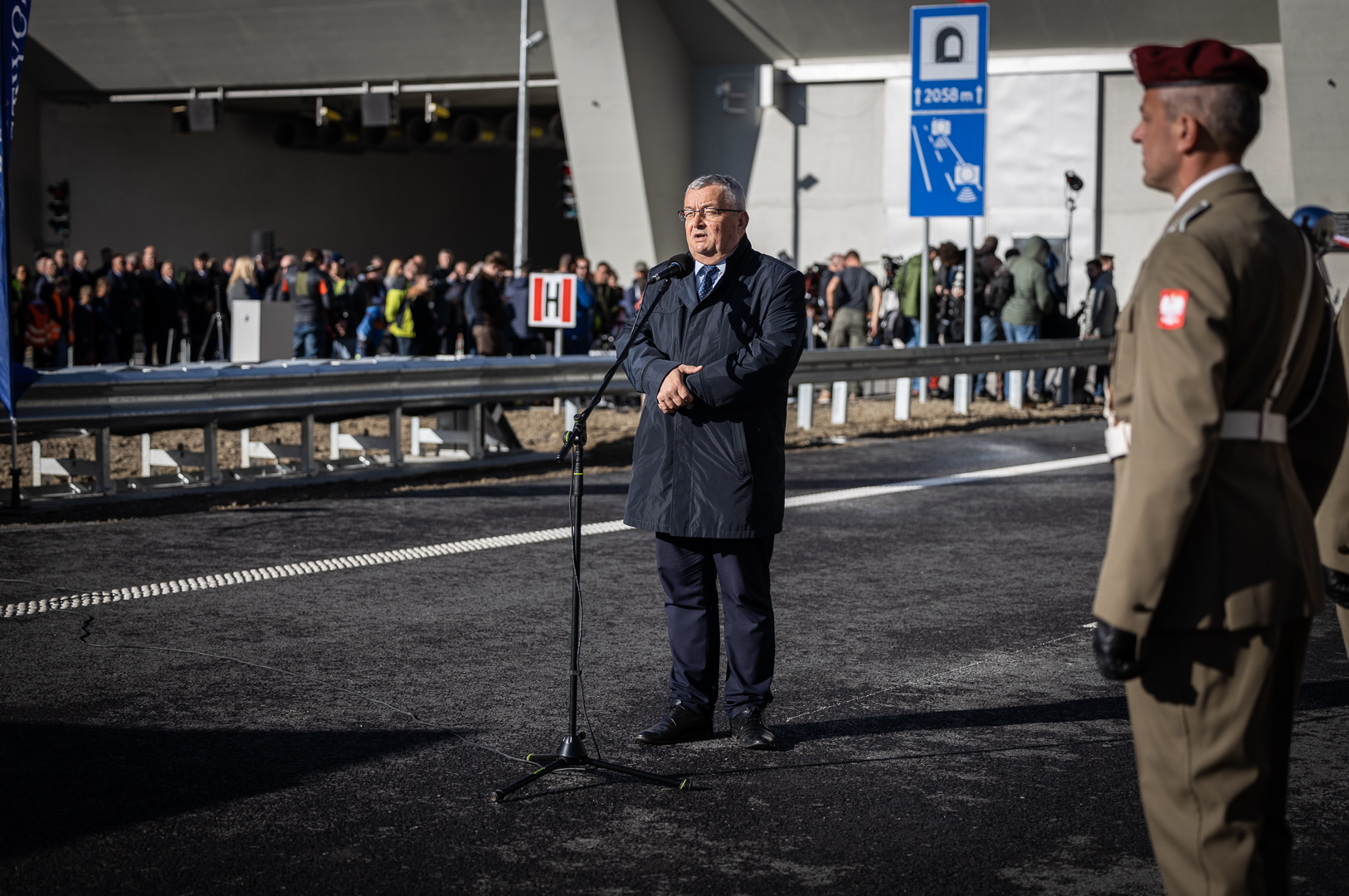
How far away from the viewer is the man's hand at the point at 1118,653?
293cm

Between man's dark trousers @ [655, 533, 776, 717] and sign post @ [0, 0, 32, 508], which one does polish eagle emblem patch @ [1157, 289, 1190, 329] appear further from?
sign post @ [0, 0, 32, 508]

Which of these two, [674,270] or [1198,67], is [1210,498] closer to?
[1198,67]

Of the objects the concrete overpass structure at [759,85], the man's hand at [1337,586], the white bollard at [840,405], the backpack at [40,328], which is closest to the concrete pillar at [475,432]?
the white bollard at [840,405]

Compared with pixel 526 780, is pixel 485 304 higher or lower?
higher

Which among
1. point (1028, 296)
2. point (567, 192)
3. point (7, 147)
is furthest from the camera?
point (567, 192)

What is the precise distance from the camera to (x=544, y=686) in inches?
236

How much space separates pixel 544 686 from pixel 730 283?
1.74 metres

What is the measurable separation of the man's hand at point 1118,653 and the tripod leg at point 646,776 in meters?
2.09

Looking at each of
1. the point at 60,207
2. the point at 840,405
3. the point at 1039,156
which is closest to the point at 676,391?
the point at 840,405

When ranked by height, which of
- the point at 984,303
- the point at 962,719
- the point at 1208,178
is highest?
the point at 984,303

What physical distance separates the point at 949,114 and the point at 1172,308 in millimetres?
15942

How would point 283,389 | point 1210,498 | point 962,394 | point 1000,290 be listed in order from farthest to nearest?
point 1000,290
point 962,394
point 283,389
point 1210,498

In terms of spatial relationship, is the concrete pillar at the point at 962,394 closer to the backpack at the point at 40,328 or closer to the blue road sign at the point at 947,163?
the blue road sign at the point at 947,163

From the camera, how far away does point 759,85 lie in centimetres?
3186
